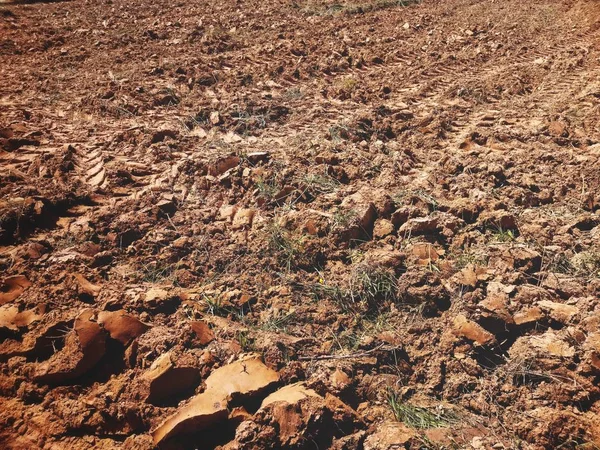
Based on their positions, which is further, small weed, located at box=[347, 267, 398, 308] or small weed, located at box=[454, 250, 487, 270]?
small weed, located at box=[454, 250, 487, 270]

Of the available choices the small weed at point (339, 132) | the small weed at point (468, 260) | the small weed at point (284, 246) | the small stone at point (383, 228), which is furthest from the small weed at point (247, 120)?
the small weed at point (468, 260)

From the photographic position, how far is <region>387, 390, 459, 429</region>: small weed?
179 centimetres

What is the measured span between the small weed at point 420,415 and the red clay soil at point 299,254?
0.4 inches

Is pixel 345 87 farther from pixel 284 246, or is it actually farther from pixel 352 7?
pixel 352 7

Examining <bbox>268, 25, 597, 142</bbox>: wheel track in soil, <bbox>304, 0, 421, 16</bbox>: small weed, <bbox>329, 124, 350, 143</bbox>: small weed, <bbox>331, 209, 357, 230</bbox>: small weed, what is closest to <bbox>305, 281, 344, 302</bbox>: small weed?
<bbox>331, 209, 357, 230</bbox>: small weed

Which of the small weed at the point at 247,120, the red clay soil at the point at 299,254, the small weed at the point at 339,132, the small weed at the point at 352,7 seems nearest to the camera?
the red clay soil at the point at 299,254

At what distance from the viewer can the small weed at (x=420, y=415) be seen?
1787mm

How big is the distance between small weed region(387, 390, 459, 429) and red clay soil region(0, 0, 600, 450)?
10mm

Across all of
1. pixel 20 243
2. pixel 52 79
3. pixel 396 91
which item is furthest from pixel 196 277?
pixel 52 79

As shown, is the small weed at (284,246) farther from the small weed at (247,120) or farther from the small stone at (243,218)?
the small weed at (247,120)

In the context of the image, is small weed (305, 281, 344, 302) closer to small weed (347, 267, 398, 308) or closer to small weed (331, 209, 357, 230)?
small weed (347, 267, 398, 308)

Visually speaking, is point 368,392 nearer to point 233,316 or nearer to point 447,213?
point 233,316

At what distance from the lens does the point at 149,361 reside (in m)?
1.93

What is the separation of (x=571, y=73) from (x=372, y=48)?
85.1 inches
